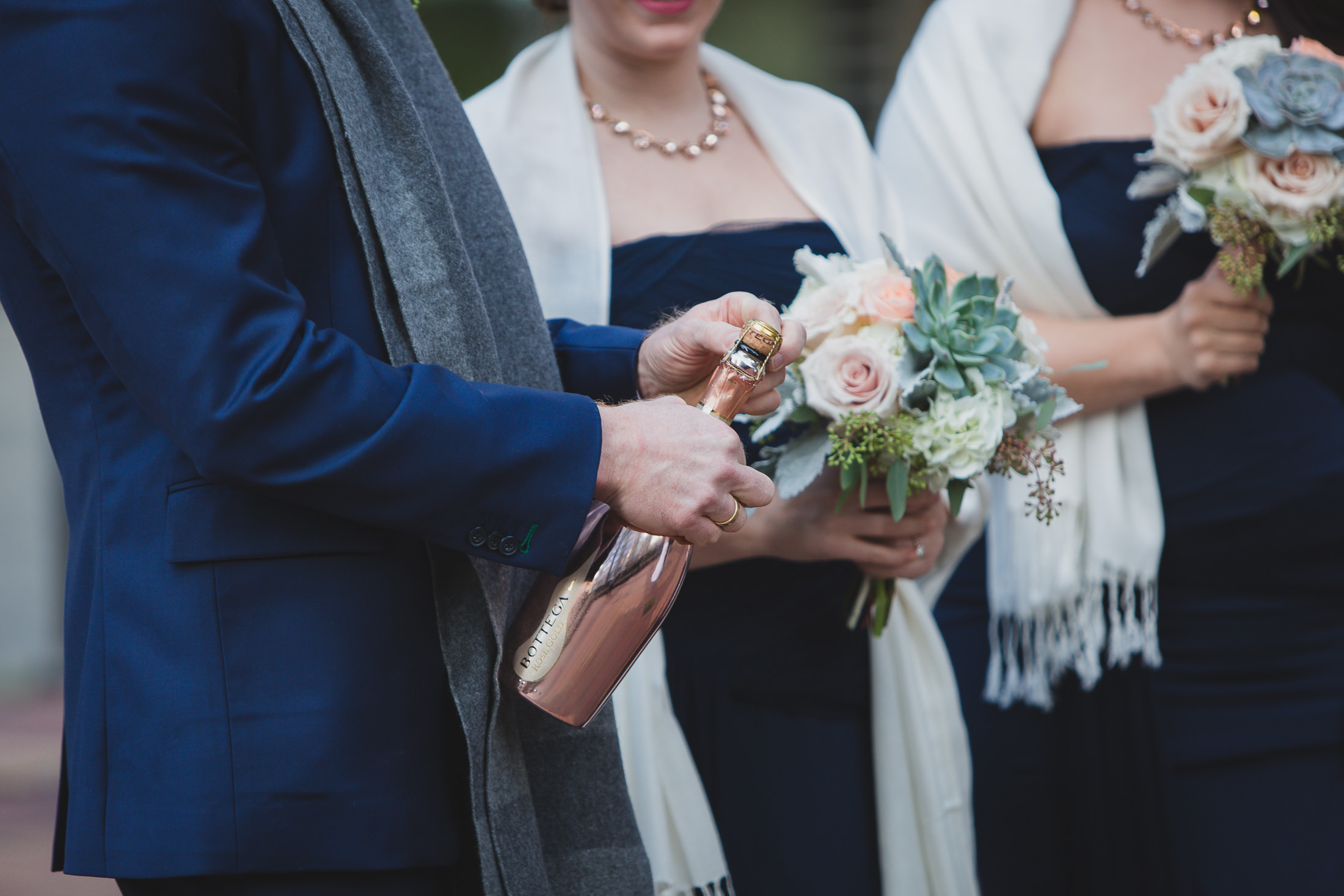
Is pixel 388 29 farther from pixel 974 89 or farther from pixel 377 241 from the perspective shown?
pixel 974 89

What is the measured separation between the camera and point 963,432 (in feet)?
5.74

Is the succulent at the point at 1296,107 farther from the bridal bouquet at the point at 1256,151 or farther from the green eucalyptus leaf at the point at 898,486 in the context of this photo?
the green eucalyptus leaf at the point at 898,486

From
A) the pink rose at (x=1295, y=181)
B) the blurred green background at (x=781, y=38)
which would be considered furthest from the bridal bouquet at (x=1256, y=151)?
the blurred green background at (x=781, y=38)

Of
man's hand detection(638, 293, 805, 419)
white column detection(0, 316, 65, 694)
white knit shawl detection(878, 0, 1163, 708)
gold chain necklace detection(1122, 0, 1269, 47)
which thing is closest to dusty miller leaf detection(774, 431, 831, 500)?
man's hand detection(638, 293, 805, 419)

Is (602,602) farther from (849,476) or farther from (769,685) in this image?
(769,685)

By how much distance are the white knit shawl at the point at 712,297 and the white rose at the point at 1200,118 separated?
49cm

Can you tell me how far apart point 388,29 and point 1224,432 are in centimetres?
173

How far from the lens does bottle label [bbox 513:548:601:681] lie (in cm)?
133

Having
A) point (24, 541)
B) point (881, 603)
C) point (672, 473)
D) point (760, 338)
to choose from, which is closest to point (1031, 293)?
point (881, 603)

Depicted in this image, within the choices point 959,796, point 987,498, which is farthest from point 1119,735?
point 987,498

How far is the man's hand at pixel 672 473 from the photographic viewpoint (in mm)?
1273

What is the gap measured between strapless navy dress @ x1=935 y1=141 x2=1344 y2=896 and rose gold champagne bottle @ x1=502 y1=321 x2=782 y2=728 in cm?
131

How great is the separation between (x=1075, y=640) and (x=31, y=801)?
455 cm

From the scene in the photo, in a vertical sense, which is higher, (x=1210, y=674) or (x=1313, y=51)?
(x=1313, y=51)
